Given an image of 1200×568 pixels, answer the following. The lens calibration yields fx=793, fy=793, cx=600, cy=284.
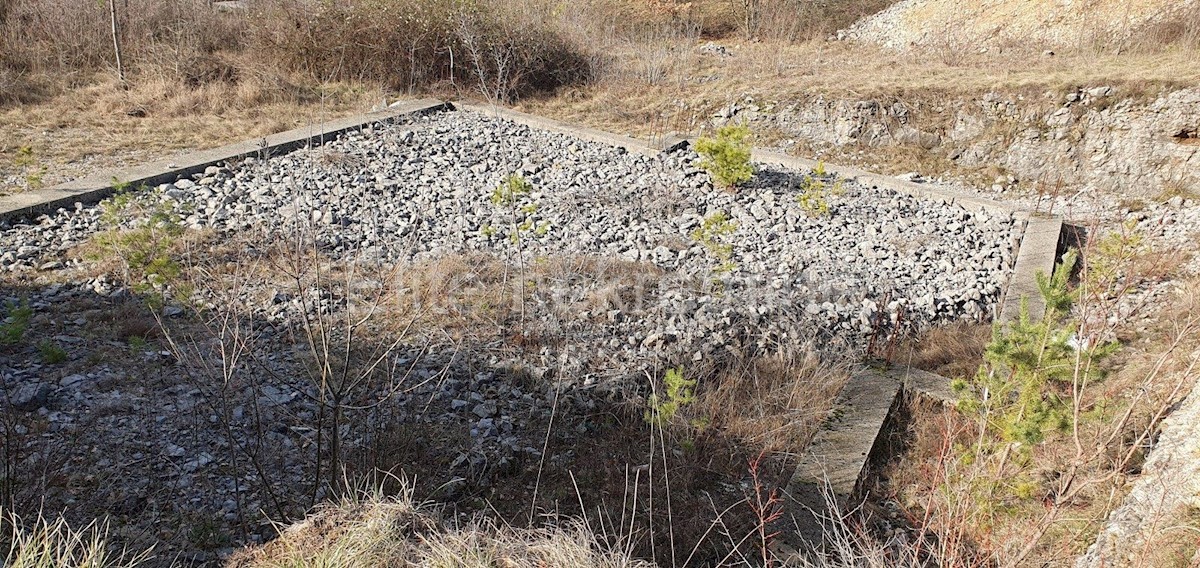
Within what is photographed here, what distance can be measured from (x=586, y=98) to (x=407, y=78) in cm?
202

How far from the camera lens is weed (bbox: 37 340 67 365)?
11.3 feet

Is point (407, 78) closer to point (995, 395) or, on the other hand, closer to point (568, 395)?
point (568, 395)

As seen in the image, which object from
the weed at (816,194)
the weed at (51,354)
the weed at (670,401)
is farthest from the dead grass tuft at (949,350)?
the weed at (51,354)

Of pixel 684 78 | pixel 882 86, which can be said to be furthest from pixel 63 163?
pixel 882 86

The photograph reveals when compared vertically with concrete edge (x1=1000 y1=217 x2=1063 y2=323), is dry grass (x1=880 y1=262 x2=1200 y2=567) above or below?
below

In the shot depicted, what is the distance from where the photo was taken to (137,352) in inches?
142

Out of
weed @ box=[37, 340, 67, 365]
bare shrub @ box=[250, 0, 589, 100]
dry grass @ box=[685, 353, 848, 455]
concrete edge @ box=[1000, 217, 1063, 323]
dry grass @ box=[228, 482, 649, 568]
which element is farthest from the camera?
bare shrub @ box=[250, 0, 589, 100]

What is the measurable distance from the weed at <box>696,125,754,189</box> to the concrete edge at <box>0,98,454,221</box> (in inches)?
116

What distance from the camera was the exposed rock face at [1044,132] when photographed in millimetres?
6555

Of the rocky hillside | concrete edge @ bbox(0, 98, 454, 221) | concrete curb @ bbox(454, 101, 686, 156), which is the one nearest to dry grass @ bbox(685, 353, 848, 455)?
concrete curb @ bbox(454, 101, 686, 156)

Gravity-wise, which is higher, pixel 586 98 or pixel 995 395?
pixel 586 98

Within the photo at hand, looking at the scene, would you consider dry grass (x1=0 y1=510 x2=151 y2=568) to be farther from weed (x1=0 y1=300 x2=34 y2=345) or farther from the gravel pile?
the gravel pile

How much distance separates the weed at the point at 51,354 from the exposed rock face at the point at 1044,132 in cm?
639

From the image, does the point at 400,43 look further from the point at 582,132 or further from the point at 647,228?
the point at 647,228
